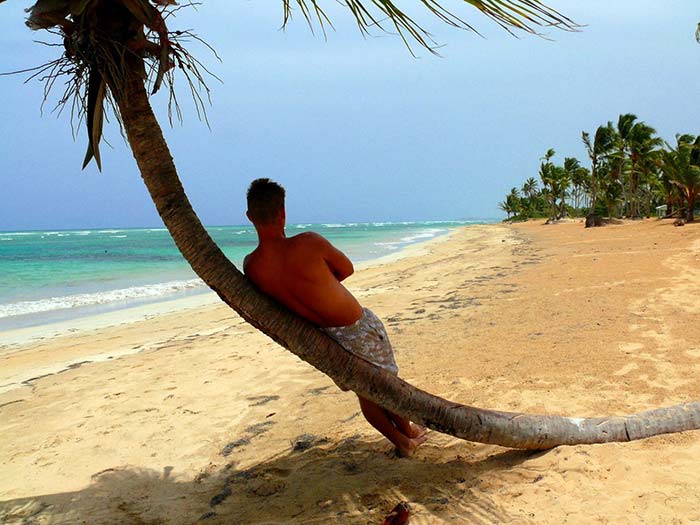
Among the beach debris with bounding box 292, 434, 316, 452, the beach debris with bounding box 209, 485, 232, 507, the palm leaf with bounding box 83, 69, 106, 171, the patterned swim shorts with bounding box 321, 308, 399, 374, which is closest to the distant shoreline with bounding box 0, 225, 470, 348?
the beach debris with bounding box 292, 434, 316, 452

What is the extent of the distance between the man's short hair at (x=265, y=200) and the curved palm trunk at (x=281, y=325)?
0.98 ft

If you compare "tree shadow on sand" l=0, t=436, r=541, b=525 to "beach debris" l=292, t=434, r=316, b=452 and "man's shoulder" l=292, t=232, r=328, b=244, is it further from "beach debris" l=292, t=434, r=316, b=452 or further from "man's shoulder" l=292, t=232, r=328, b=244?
"man's shoulder" l=292, t=232, r=328, b=244

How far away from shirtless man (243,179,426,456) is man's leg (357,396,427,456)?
0.41 meters

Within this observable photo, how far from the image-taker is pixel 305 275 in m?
2.73

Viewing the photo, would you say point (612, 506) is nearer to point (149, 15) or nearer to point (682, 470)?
point (682, 470)


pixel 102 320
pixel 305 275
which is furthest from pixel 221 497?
pixel 102 320

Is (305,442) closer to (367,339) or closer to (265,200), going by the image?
(367,339)

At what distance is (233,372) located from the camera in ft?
20.0

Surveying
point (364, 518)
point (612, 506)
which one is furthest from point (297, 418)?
point (612, 506)

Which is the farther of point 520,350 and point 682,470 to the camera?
point 520,350

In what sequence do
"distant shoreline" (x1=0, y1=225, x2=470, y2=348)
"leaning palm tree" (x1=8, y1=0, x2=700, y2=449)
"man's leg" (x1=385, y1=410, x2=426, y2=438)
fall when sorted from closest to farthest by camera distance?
"leaning palm tree" (x1=8, y1=0, x2=700, y2=449), "man's leg" (x1=385, y1=410, x2=426, y2=438), "distant shoreline" (x1=0, y1=225, x2=470, y2=348)

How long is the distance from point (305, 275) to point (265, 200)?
463 millimetres

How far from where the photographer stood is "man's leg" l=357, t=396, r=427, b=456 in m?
3.28

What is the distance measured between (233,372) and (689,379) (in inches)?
175
